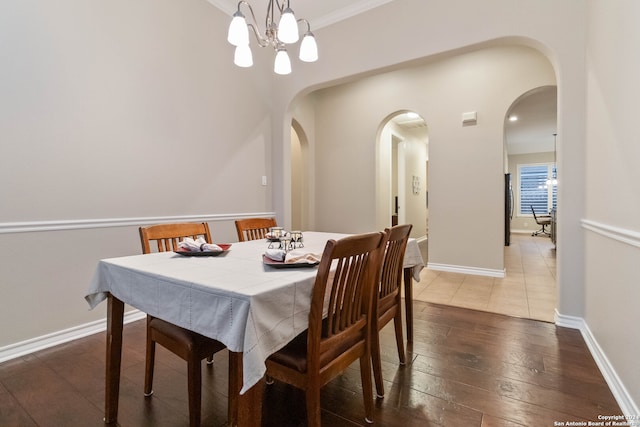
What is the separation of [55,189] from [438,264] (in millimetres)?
4221

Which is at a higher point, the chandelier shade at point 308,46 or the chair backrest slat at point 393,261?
the chandelier shade at point 308,46

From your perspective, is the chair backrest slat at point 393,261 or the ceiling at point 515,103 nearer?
the chair backrest slat at point 393,261

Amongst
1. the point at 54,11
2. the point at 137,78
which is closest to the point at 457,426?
the point at 137,78

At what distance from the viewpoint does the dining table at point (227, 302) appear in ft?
2.91

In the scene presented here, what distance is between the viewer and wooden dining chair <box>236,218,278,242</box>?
7.52 ft

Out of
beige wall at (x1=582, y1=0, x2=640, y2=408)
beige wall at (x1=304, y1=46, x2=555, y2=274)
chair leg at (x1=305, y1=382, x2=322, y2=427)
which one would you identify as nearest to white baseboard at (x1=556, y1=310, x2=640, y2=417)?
beige wall at (x1=582, y1=0, x2=640, y2=408)

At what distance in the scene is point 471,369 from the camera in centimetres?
176

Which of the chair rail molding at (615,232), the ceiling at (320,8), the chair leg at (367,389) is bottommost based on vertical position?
the chair leg at (367,389)

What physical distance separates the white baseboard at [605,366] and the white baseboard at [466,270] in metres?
1.54

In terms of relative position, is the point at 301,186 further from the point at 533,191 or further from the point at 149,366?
the point at 533,191

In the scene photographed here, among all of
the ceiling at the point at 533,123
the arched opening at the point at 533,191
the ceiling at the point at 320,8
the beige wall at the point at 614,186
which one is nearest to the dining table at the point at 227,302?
the beige wall at the point at 614,186

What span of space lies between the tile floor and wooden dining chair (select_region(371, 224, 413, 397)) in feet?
4.56

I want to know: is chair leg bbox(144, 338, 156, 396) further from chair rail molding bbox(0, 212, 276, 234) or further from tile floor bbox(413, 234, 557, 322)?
tile floor bbox(413, 234, 557, 322)

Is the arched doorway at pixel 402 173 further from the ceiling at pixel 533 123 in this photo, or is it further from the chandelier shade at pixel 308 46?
the chandelier shade at pixel 308 46
